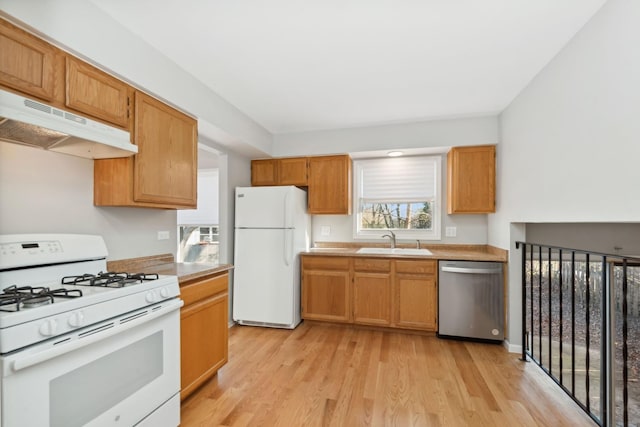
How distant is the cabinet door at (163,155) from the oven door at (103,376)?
2.77ft

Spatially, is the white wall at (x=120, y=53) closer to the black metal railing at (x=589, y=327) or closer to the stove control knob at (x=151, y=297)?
the stove control knob at (x=151, y=297)

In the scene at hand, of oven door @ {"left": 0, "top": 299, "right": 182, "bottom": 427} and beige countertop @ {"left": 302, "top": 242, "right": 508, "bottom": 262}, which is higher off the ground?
beige countertop @ {"left": 302, "top": 242, "right": 508, "bottom": 262}

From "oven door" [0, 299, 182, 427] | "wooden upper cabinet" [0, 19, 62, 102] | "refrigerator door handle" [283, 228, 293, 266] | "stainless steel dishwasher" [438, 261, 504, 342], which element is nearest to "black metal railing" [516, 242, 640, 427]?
"stainless steel dishwasher" [438, 261, 504, 342]

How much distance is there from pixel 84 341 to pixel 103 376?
0.24 metres

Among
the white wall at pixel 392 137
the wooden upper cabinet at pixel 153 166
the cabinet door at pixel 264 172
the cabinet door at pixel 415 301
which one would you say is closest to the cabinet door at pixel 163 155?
the wooden upper cabinet at pixel 153 166

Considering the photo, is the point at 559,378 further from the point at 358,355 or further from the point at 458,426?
the point at 358,355

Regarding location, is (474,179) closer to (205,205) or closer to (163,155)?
(163,155)

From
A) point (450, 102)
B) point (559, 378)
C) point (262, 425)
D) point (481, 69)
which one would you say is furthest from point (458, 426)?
point (450, 102)

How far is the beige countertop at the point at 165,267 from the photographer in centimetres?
201

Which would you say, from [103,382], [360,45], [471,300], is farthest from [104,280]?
[471,300]

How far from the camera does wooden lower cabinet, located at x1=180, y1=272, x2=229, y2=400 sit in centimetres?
194

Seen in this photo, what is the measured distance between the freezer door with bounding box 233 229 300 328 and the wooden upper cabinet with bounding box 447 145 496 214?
6.47 feet

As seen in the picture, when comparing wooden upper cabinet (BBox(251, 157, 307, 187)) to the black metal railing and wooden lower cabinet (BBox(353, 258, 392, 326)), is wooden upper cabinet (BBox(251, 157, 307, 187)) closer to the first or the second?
wooden lower cabinet (BBox(353, 258, 392, 326))

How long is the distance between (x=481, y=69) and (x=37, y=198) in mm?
3098
